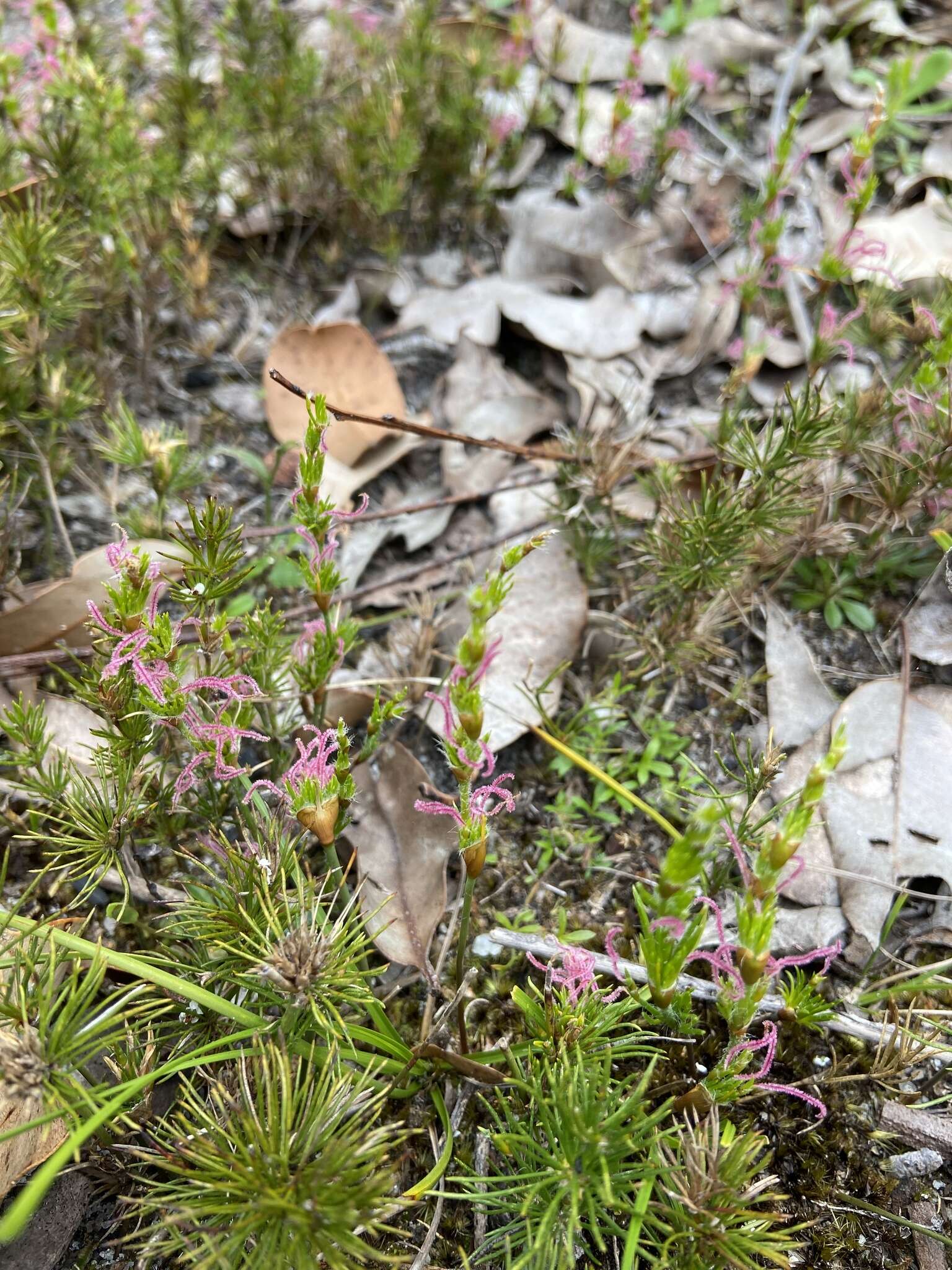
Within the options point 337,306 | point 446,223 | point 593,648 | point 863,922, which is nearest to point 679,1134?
point 863,922

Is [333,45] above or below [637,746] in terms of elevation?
above

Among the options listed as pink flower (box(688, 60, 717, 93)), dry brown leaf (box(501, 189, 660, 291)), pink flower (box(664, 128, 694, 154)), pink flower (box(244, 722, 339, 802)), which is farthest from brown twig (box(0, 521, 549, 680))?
pink flower (box(688, 60, 717, 93))

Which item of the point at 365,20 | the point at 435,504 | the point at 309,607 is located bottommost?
the point at 309,607

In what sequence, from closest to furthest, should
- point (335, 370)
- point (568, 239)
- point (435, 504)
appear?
point (435, 504), point (335, 370), point (568, 239)

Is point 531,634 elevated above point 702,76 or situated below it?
below

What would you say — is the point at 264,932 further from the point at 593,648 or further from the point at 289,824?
the point at 593,648

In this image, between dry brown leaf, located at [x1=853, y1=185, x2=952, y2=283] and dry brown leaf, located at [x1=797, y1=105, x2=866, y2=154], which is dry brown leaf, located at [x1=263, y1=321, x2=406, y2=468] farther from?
dry brown leaf, located at [x1=797, y1=105, x2=866, y2=154]

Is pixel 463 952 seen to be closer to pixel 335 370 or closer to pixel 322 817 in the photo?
pixel 322 817

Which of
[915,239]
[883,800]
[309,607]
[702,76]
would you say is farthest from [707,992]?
[702,76]
